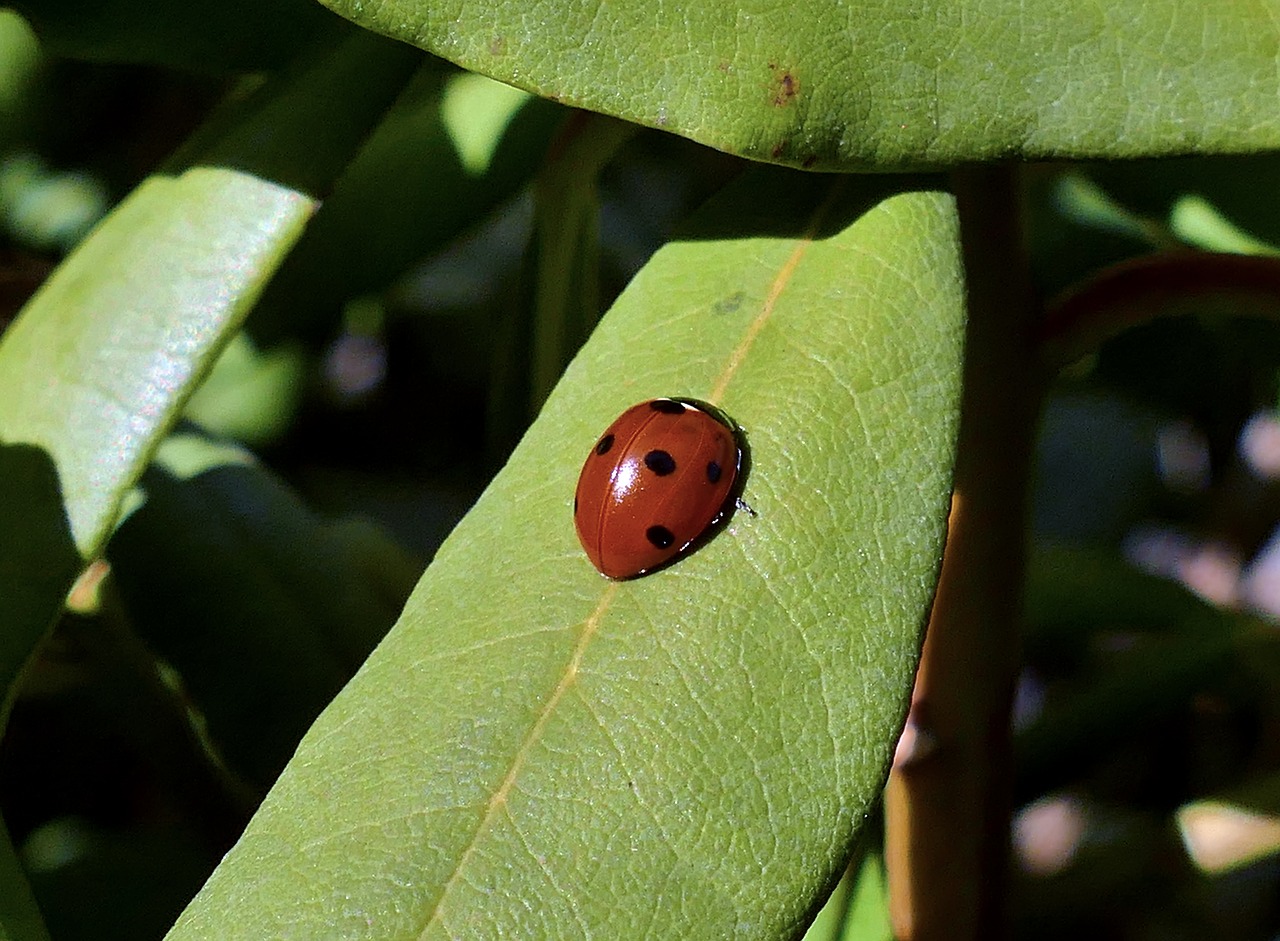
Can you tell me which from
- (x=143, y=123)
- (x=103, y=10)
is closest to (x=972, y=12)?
(x=103, y=10)

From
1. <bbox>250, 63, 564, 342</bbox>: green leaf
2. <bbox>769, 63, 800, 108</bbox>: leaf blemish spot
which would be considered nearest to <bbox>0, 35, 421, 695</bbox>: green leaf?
<bbox>250, 63, 564, 342</bbox>: green leaf

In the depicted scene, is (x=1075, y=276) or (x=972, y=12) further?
(x=1075, y=276)

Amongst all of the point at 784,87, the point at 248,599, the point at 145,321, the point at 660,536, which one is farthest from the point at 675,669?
the point at 248,599

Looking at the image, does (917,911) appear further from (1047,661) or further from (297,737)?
(1047,661)

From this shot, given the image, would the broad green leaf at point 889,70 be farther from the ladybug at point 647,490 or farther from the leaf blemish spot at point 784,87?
the ladybug at point 647,490

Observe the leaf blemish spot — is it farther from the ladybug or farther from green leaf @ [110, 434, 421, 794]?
green leaf @ [110, 434, 421, 794]

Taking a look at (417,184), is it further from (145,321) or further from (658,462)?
(658,462)

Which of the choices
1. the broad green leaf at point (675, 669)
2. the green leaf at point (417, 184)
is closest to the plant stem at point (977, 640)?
the broad green leaf at point (675, 669)
